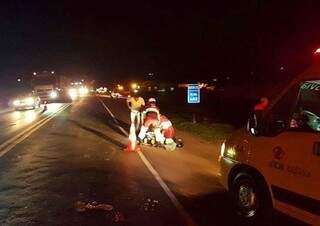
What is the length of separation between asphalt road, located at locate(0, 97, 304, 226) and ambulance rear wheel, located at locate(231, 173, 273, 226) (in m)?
Result: 0.24

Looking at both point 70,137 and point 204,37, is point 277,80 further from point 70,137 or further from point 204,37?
point 70,137

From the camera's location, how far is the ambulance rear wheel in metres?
6.85

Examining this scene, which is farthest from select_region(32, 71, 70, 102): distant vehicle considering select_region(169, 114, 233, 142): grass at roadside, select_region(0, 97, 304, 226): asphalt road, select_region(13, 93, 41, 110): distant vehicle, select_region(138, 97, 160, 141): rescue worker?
select_region(138, 97, 160, 141): rescue worker

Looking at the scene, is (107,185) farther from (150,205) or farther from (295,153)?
(295,153)

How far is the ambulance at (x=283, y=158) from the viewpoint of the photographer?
230 inches

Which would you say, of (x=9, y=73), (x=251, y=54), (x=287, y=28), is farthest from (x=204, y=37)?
(x=9, y=73)

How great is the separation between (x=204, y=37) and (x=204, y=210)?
98.8ft

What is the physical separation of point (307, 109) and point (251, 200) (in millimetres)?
1613

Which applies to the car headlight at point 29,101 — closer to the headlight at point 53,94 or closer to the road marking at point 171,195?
the headlight at point 53,94

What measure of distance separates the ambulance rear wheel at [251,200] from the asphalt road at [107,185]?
0.24 metres

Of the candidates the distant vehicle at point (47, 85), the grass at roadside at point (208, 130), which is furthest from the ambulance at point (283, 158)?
the distant vehicle at point (47, 85)

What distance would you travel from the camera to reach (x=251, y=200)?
7.16 meters

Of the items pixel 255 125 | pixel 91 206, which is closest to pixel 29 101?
pixel 91 206

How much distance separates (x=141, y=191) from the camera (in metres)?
9.12
